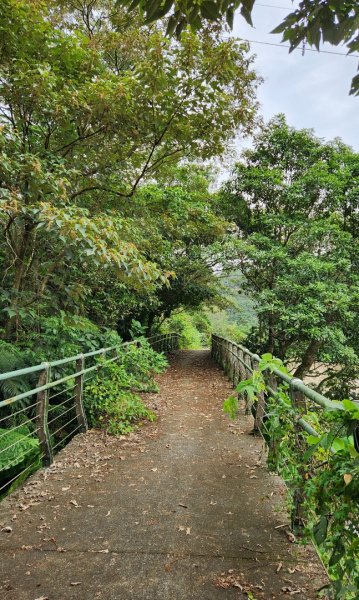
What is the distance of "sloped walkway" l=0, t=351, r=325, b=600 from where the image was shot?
7.46 ft

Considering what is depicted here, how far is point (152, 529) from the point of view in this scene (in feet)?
9.45

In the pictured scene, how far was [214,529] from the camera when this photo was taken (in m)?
2.90

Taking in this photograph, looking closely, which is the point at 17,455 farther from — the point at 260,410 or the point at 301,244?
the point at 301,244

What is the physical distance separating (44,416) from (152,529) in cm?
160

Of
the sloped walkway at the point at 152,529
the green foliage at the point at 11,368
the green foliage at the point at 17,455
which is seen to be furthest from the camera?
the green foliage at the point at 11,368

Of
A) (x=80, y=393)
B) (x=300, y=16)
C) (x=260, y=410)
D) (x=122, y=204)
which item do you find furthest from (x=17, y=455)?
(x=122, y=204)

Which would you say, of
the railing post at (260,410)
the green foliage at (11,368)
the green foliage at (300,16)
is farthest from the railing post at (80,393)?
the green foliage at (300,16)

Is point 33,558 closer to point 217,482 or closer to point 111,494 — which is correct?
point 111,494

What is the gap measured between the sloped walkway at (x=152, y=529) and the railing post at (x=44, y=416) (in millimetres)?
197

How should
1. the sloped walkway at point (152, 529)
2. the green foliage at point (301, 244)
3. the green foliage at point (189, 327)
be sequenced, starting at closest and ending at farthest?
1. the sloped walkway at point (152, 529)
2. the green foliage at point (301, 244)
3. the green foliage at point (189, 327)

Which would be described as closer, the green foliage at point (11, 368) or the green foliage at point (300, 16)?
the green foliage at point (300, 16)

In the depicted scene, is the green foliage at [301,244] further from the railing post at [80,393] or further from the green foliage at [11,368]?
the green foliage at [11,368]

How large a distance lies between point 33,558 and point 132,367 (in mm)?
Result: 4895

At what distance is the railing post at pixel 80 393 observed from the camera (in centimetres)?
486
